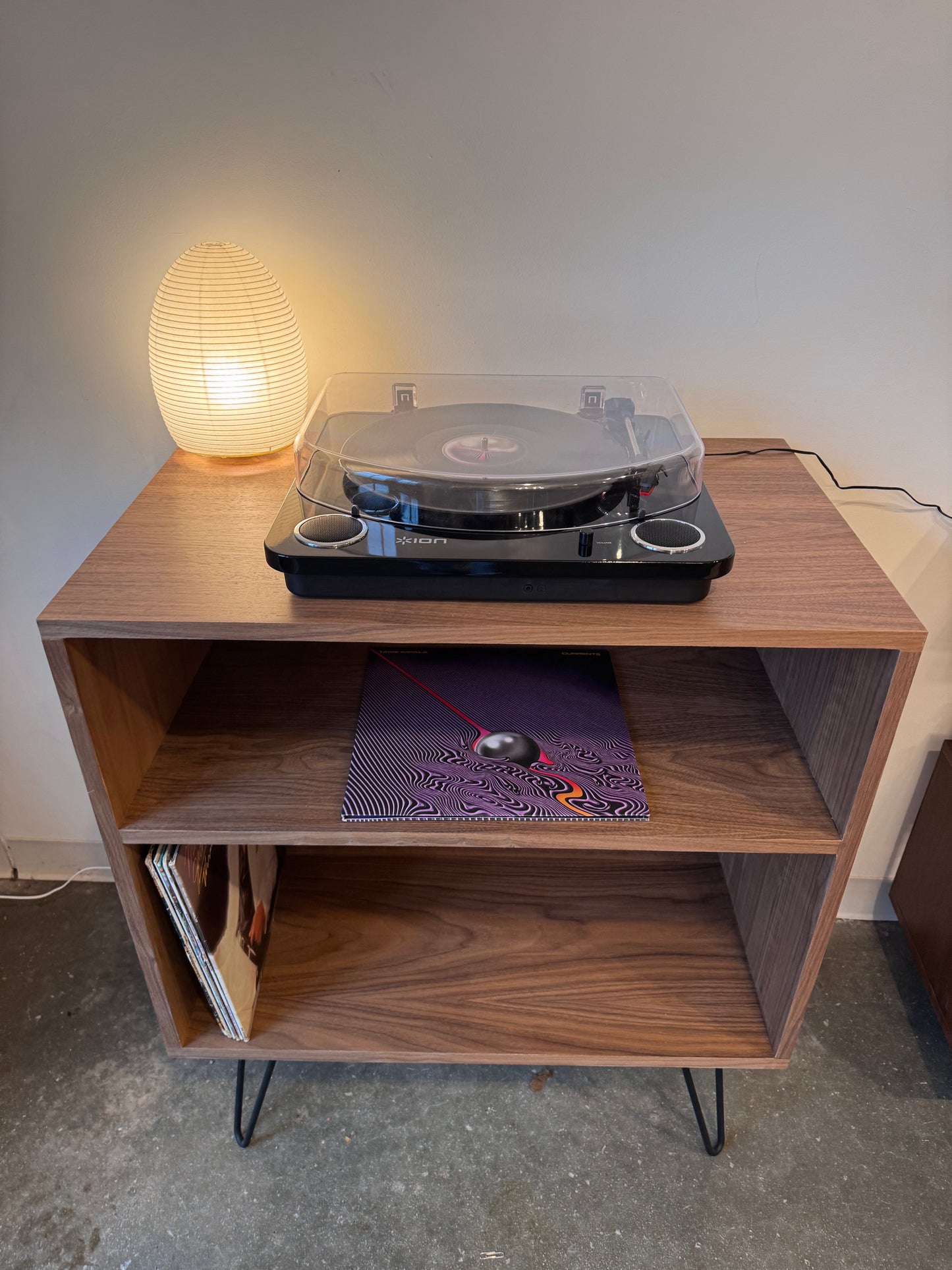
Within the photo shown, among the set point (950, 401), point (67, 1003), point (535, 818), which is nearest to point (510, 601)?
point (535, 818)

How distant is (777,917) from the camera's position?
1.01 meters

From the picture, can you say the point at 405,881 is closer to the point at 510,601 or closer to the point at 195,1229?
the point at 195,1229

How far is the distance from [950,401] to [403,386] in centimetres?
63

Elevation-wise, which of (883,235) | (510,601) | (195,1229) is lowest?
(195,1229)

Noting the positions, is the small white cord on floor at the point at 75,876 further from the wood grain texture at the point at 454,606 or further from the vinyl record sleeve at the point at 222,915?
the wood grain texture at the point at 454,606

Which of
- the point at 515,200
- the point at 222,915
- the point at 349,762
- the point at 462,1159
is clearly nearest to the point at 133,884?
the point at 222,915

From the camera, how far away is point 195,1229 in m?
1.07

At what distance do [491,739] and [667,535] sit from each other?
0.30 meters

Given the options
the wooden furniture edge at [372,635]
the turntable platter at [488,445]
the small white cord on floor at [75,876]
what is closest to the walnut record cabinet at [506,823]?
the wooden furniture edge at [372,635]

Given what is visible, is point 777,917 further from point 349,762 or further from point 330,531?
point 330,531

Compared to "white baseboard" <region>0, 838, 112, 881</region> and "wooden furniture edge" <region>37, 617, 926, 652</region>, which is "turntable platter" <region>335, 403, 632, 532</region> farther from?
"white baseboard" <region>0, 838, 112, 881</region>

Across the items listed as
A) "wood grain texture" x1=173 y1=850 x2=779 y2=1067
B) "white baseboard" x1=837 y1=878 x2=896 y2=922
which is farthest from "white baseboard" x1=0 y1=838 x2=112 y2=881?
"white baseboard" x1=837 y1=878 x2=896 y2=922

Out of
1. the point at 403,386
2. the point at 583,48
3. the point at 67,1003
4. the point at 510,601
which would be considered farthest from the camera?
the point at 67,1003

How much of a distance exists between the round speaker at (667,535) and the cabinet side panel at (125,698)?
1.58 feet
